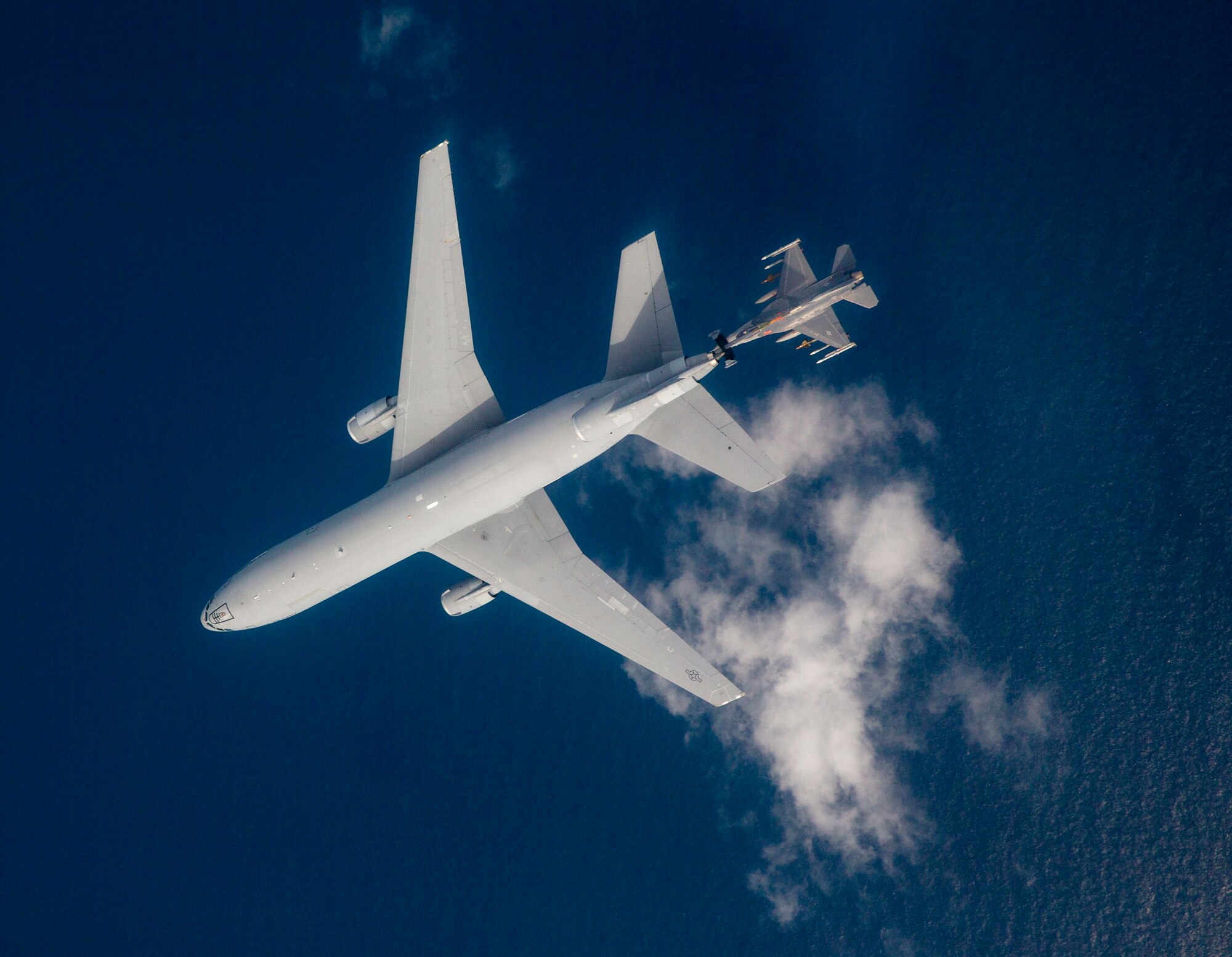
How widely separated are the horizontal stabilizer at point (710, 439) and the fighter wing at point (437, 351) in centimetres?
1112

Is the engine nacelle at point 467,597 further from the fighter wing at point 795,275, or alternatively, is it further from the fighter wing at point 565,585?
the fighter wing at point 795,275

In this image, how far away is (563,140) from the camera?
51.7m

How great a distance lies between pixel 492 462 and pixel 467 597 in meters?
9.07

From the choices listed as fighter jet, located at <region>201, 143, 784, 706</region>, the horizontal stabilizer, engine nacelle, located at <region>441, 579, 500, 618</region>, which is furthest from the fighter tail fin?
engine nacelle, located at <region>441, 579, 500, 618</region>

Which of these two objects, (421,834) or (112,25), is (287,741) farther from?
(112,25)

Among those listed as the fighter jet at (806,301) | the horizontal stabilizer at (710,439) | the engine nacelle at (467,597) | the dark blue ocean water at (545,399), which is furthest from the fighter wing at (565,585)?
the fighter jet at (806,301)

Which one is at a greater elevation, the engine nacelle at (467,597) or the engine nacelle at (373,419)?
the engine nacelle at (373,419)

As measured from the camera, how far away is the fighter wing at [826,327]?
41375 millimetres

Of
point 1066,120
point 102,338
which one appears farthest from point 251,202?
point 1066,120

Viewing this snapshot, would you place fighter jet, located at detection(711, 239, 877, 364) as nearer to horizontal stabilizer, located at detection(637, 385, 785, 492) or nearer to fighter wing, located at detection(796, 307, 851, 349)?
fighter wing, located at detection(796, 307, 851, 349)

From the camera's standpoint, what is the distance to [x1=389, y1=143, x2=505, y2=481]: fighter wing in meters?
43.6

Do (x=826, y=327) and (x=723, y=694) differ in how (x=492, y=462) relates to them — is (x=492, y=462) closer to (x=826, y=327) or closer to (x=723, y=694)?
(x=723, y=694)

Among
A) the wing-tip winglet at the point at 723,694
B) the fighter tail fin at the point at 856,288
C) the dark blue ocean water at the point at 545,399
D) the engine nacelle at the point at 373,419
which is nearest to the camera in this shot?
the fighter tail fin at the point at 856,288

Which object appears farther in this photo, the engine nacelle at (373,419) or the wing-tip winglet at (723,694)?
the engine nacelle at (373,419)
